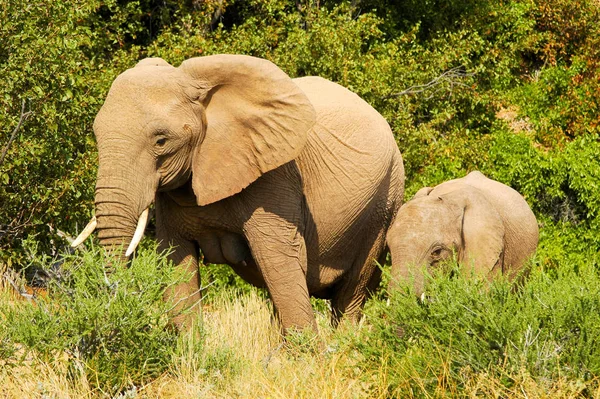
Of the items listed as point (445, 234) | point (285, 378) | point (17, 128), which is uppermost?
point (17, 128)

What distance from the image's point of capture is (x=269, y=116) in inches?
281

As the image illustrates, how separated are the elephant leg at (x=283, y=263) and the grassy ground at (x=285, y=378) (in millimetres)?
355

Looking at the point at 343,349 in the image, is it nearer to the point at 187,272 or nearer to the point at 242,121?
the point at 187,272

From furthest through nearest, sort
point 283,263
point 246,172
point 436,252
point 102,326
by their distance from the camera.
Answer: point 436,252 < point 283,263 < point 246,172 < point 102,326

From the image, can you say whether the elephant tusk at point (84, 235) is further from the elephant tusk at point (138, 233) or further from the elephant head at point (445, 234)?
the elephant head at point (445, 234)

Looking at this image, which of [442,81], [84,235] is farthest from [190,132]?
[442,81]

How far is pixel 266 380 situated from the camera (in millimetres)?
6219

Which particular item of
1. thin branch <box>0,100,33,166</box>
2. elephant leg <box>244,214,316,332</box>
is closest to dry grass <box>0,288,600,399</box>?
elephant leg <box>244,214,316,332</box>

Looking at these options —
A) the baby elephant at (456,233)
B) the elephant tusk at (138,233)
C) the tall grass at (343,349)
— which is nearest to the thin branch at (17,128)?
the tall grass at (343,349)

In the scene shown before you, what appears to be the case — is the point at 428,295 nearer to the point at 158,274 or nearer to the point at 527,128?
the point at 158,274

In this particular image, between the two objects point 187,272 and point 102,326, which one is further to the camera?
point 187,272

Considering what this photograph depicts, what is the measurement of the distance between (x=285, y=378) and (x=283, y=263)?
1.12 m

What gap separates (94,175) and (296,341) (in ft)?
11.4

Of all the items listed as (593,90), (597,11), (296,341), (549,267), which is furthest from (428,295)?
Result: (597,11)
